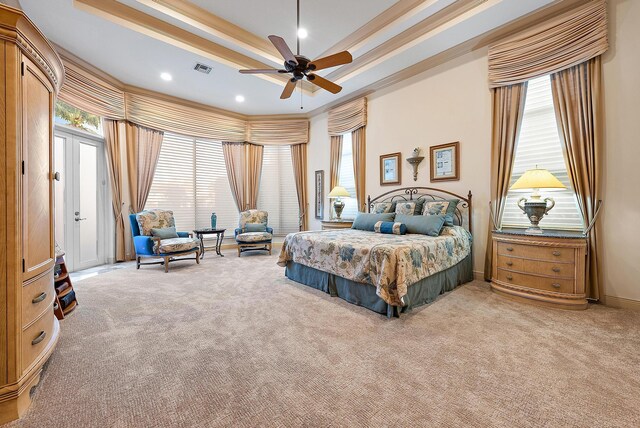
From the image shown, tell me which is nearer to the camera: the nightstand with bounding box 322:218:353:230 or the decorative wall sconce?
the decorative wall sconce

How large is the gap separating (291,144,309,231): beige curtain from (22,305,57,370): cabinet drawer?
5557mm

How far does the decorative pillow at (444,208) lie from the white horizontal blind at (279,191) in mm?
4021

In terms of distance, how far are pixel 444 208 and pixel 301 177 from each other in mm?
4063

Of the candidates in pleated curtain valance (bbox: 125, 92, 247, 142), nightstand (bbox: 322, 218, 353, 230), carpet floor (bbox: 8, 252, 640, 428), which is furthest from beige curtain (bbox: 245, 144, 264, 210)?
carpet floor (bbox: 8, 252, 640, 428)

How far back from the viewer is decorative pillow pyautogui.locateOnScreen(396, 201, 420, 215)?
437cm

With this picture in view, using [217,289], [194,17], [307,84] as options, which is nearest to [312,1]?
[194,17]

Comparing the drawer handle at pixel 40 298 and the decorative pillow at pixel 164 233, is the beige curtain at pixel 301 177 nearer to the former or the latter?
the decorative pillow at pixel 164 233

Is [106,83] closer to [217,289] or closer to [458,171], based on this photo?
[217,289]

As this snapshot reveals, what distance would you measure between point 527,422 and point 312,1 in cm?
476

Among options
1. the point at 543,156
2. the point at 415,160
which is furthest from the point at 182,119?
the point at 543,156

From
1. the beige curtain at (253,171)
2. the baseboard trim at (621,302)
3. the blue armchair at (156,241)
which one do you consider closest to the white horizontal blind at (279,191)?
the beige curtain at (253,171)

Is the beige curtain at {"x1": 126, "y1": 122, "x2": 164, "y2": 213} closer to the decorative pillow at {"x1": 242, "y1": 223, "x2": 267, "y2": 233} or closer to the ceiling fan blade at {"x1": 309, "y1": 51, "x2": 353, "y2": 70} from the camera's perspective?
the decorative pillow at {"x1": 242, "y1": 223, "x2": 267, "y2": 233}

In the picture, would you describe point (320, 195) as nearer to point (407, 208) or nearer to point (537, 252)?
point (407, 208)

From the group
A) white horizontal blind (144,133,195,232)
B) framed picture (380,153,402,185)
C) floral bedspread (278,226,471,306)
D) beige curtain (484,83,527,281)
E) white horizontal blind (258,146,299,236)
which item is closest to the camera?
floral bedspread (278,226,471,306)
